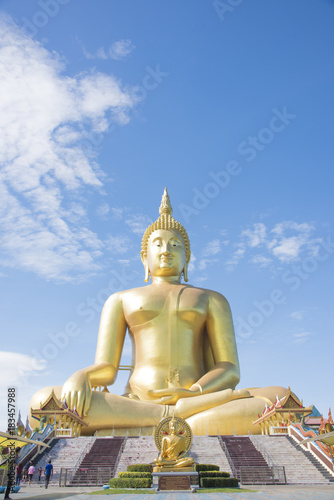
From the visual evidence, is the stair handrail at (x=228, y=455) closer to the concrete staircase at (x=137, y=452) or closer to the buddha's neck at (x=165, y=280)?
the concrete staircase at (x=137, y=452)

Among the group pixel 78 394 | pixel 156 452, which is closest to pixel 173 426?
pixel 156 452

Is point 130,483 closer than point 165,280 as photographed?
Yes

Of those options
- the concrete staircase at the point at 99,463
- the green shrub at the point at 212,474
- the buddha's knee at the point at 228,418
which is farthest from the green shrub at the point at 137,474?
the buddha's knee at the point at 228,418

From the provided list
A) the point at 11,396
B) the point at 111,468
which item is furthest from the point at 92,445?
the point at 11,396

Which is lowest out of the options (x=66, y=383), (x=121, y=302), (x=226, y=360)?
(x=66, y=383)

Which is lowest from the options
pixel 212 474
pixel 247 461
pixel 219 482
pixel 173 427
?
pixel 219 482

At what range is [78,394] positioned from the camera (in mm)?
14789

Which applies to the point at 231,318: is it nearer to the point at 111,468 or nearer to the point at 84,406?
the point at 84,406

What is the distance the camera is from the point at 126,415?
14.7m

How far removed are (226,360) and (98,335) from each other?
4.88 metres

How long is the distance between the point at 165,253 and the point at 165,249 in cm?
18

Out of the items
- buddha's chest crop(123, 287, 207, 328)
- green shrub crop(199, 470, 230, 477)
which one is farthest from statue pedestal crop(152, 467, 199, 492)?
buddha's chest crop(123, 287, 207, 328)

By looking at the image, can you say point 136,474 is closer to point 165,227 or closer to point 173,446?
point 173,446

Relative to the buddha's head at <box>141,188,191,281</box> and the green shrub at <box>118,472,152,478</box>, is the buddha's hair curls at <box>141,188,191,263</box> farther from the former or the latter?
the green shrub at <box>118,472,152,478</box>
